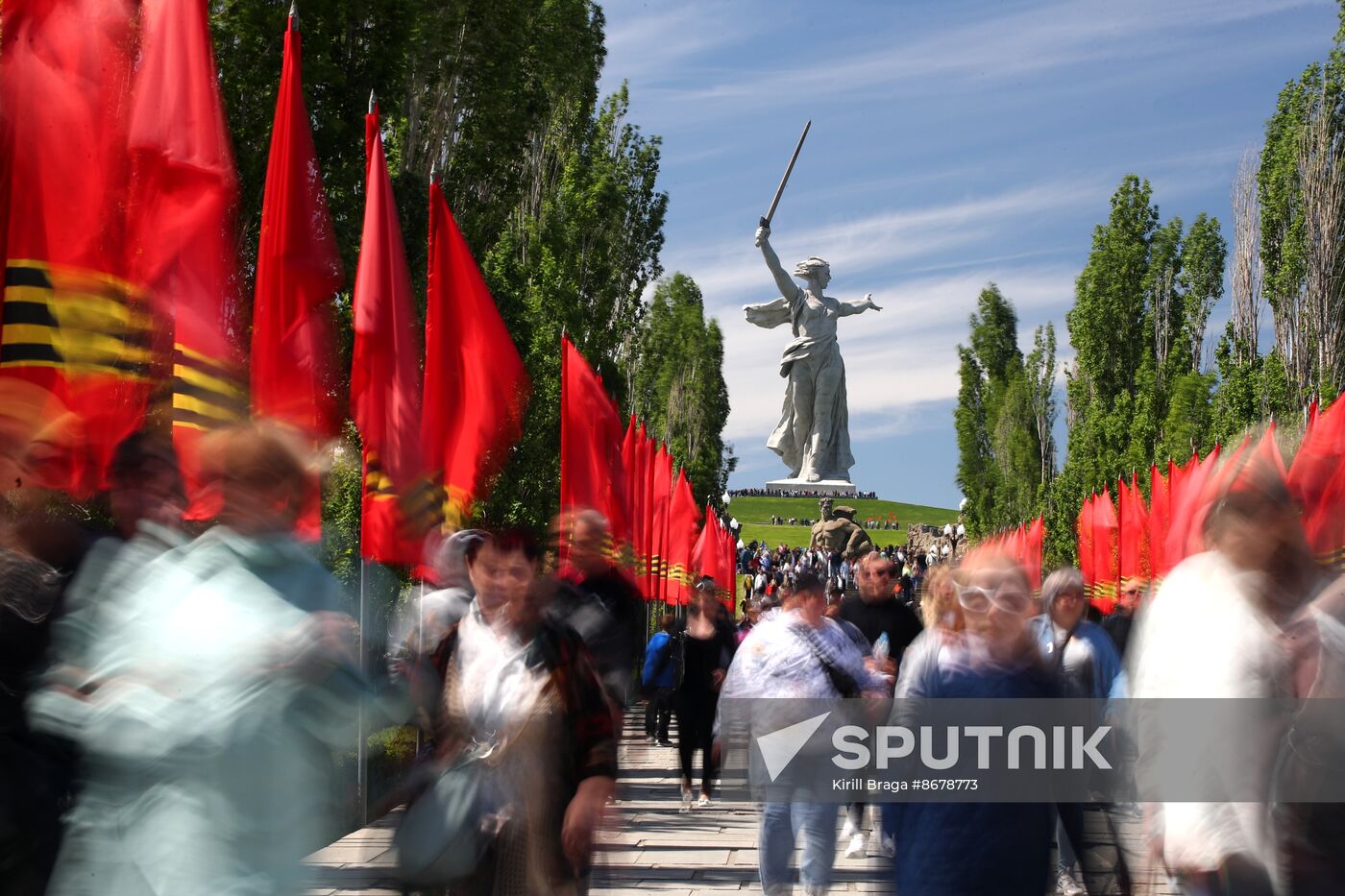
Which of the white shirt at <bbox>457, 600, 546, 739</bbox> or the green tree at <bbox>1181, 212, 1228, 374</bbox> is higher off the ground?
the green tree at <bbox>1181, 212, 1228, 374</bbox>

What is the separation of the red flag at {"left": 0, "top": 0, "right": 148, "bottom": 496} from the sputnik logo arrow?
10.6 feet

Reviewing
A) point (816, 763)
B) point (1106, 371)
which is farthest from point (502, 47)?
point (1106, 371)

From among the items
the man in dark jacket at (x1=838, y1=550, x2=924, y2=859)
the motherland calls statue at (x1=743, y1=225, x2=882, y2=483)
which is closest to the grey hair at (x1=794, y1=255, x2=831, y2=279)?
the motherland calls statue at (x1=743, y1=225, x2=882, y2=483)

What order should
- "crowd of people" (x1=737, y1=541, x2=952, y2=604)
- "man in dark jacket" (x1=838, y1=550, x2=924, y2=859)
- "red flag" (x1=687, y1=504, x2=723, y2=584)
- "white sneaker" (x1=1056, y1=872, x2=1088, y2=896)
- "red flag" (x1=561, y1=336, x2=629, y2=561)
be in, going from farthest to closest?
1. "crowd of people" (x1=737, y1=541, x2=952, y2=604)
2. "red flag" (x1=687, y1=504, x2=723, y2=584)
3. "red flag" (x1=561, y1=336, x2=629, y2=561)
4. "man in dark jacket" (x1=838, y1=550, x2=924, y2=859)
5. "white sneaker" (x1=1056, y1=872, x2=1088, y2=896)

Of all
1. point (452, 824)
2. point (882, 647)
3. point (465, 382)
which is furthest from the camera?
point (882, 647)

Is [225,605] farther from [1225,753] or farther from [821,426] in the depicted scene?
[821,426]

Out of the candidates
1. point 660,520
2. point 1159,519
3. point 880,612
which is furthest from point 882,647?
point 1159,519

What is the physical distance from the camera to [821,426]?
3838cm

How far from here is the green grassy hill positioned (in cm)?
8888

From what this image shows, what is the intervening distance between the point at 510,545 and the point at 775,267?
31990 mm

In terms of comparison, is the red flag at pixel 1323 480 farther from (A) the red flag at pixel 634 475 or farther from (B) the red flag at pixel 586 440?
(A) the red flag at pixel 634 475

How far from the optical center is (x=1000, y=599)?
4781mm

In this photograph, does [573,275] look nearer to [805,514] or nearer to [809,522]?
[809,522]

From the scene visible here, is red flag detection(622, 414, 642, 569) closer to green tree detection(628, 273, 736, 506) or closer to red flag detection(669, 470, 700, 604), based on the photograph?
red flag detection(669, 470, 700, 604)
